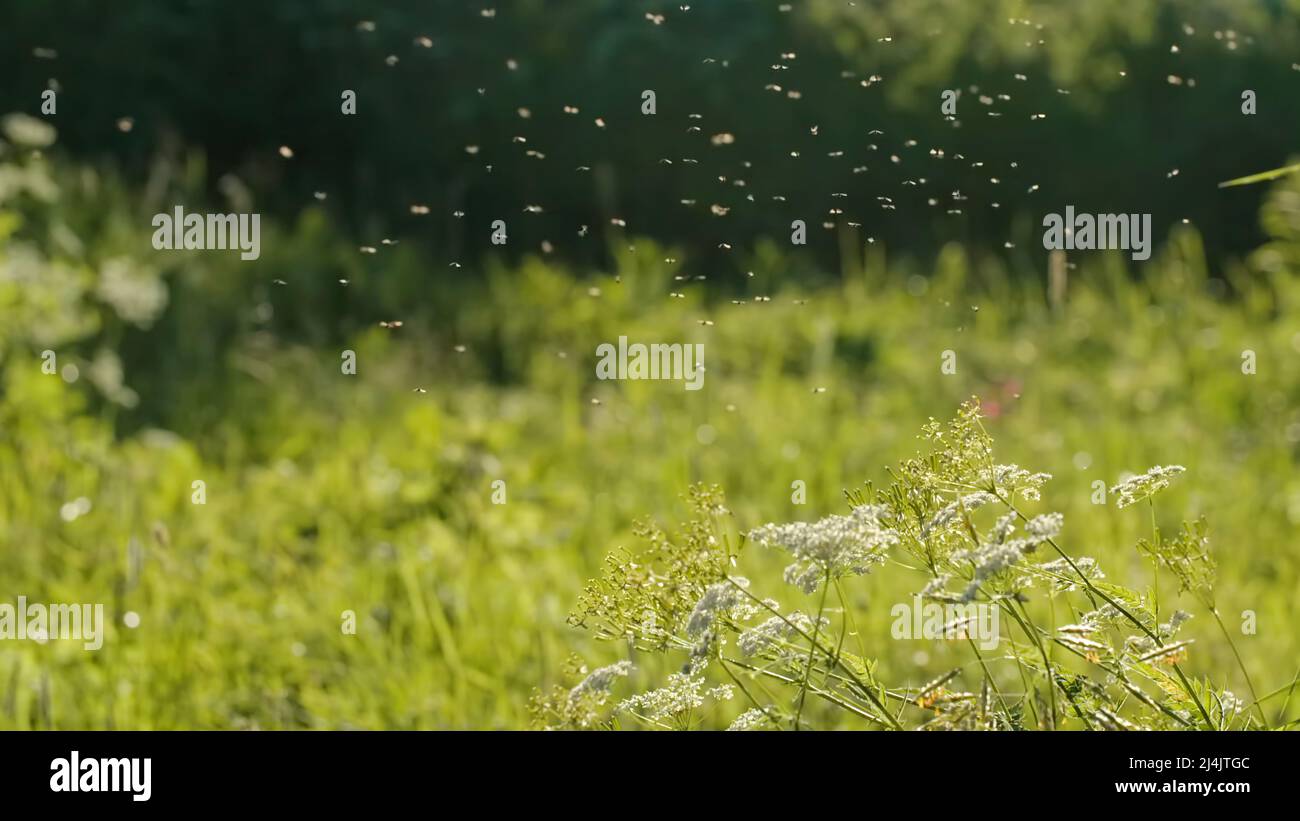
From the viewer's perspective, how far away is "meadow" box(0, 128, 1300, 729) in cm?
306

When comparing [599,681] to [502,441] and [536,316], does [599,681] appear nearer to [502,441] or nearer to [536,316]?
[502,441]

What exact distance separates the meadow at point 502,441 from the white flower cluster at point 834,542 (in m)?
0.80

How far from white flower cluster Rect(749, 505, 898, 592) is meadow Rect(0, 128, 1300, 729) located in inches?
31.4

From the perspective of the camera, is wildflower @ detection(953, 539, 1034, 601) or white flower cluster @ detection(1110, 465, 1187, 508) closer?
wildflower @ detection(953, 539, 1034, 601)

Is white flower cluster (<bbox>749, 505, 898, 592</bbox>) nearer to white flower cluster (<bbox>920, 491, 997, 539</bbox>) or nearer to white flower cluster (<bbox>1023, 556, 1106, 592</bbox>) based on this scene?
white flower cluster (<bbox>920, 491, 997, 539</bbox>)

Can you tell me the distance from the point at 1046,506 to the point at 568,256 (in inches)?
90.8

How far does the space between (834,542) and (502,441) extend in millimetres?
2568

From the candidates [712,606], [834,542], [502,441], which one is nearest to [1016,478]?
[834,542]

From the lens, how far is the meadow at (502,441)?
3.06 metres

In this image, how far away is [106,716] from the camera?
9.23 ft

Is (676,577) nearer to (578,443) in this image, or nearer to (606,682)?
(606,682)

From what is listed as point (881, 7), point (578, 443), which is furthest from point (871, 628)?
point (881, 7)

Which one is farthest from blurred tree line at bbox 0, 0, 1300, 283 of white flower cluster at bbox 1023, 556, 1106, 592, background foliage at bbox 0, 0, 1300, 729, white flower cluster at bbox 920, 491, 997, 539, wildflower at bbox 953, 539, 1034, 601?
wildflower at bbox 953, 539, 1034, 601

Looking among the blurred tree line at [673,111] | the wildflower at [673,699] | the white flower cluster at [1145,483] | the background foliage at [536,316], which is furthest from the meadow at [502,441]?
the white flower cluster at [1145,483]
